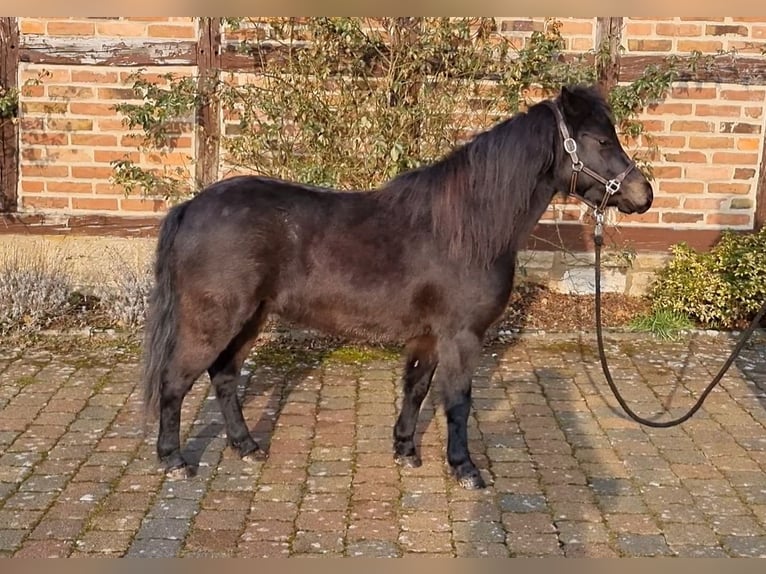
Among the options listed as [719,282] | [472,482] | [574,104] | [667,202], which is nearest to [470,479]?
[472,482]

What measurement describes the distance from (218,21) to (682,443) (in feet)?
15.6

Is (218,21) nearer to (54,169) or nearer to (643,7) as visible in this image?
(54,169)

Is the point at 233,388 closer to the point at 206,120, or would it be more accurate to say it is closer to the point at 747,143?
the point at 206,120

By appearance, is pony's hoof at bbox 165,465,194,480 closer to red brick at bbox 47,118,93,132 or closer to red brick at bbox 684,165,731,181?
red brick at bbox 47,118,93,132

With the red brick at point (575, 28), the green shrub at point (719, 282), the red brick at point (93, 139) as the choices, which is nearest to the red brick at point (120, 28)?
the red brick at point (93, 139)

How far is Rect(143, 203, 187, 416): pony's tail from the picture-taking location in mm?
3961

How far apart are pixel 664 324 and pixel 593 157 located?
303 cm

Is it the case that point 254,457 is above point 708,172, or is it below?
below

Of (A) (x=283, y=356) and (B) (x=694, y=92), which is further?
(B) (x=694, y=92)

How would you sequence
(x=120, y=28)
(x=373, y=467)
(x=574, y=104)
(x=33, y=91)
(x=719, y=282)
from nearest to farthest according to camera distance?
1. (x=574, y=104)
2. (x=373, y=467)
3. (x=719, y=282)
4. (x=120, y=28)
5. (x=33, y=91)

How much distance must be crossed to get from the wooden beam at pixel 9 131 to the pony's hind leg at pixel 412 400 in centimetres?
434

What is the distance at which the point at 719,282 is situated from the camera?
6410mm

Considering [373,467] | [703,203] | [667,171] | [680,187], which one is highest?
[667,171]

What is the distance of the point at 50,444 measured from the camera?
14.3ft
